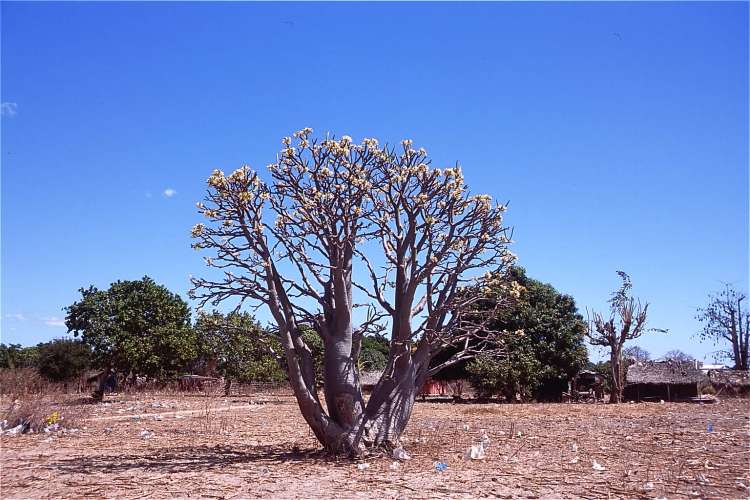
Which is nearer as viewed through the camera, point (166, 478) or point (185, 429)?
point (166, 478)

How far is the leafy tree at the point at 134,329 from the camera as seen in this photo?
2609cm

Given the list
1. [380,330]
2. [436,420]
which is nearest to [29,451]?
[380,330]

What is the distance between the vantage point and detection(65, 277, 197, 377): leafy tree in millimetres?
26094

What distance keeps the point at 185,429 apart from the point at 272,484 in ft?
25.6

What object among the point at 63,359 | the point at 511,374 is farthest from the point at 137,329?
the point at 511,374

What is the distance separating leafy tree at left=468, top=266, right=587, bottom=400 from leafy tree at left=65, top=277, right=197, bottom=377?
45.0 feet

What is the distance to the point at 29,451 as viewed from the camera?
1002cm

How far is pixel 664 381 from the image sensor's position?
2716cm

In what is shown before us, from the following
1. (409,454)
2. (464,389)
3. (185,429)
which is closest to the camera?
(409,454)

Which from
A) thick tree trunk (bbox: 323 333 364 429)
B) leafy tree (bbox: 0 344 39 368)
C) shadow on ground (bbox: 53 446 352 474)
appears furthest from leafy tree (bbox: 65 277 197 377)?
thick tree trunk (bbox: 323 333 364 429)

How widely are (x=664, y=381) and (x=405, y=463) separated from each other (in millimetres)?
23010

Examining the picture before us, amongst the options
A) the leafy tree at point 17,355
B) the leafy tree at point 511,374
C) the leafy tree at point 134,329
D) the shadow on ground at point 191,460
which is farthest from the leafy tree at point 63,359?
the shadow on ground at point 191,460

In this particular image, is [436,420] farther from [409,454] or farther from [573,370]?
[573,370]

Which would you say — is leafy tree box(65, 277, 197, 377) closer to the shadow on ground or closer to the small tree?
the small tree
